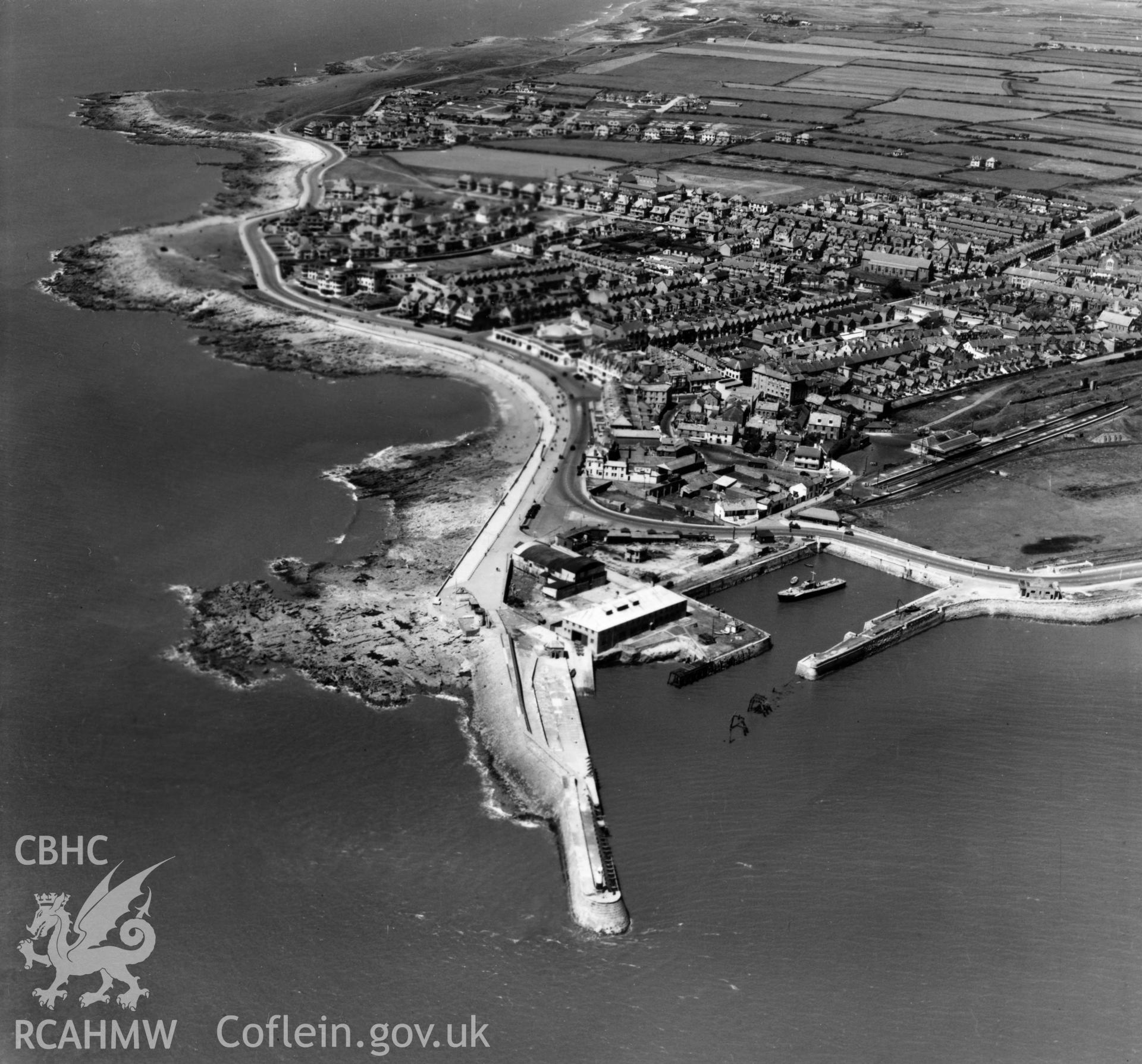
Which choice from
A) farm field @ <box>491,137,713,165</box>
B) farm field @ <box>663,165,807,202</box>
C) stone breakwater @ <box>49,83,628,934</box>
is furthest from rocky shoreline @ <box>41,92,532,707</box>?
farm field @ <box>663,165,807,202</box>

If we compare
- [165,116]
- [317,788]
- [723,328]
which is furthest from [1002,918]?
[165,116]

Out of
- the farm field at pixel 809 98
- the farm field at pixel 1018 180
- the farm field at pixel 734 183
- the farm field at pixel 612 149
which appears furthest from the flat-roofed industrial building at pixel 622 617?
the farm field at pixel 809 98

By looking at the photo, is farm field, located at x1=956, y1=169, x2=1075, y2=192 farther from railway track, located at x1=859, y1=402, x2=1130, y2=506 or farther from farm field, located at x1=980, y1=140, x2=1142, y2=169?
railway track, located at x1=859, y1=402, x2=1130, y2=506

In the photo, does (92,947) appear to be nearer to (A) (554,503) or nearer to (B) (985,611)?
(A) (554,503)

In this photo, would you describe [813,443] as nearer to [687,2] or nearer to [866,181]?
[866,181]

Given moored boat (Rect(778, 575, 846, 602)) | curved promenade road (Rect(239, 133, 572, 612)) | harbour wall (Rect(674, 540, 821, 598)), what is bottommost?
moored boat (Rect(778, 575, 846, 602))

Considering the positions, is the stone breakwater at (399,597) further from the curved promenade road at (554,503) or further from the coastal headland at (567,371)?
the curved promenade road at (554,503)
